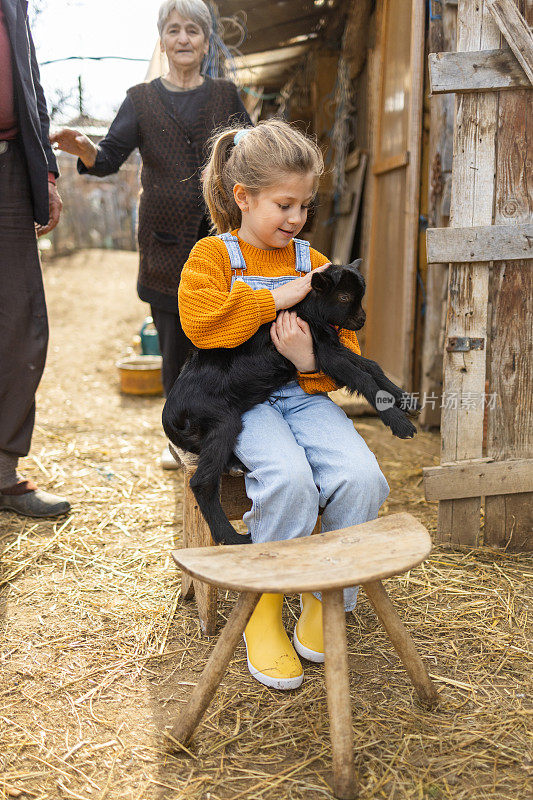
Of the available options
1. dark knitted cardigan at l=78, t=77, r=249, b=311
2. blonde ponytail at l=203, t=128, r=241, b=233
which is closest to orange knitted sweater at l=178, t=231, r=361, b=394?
blonde ponytail at l=203, t=128, r=241, b=233

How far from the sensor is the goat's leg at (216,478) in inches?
78.2

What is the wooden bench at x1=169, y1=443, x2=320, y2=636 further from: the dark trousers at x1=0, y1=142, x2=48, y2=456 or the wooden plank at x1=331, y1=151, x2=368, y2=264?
the wooden plank at x1=331, y1=151, x2=368, y2=264

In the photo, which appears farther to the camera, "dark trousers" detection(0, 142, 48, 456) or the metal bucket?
the metal bucket

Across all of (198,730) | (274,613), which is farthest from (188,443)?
(198,730)

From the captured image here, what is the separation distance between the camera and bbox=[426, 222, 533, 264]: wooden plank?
105 inches

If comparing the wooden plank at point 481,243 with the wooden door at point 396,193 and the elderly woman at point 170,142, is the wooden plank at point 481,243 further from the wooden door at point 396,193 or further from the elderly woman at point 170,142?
the wooden door at point 396,193

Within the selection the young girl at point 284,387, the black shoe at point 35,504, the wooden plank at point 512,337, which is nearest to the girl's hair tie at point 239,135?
the young girl at point 284,387

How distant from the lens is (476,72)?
8.48 ft


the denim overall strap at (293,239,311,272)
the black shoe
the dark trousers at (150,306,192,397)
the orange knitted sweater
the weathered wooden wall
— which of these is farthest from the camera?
the weathered wooden wall

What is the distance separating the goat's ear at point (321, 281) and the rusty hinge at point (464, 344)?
0.87 meters

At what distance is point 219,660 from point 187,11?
272 cm

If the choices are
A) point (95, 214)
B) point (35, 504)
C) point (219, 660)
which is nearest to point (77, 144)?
point (35, 504)

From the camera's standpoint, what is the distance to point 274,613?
2.08 metres

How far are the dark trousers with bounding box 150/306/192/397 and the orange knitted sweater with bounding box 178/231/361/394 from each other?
1213 millimetres
